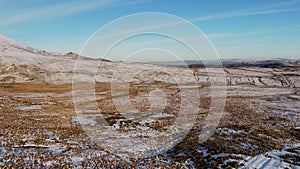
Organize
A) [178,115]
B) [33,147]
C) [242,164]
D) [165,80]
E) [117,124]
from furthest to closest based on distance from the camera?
[165,80], [178,115], [117,124], [33,147], [242,164]

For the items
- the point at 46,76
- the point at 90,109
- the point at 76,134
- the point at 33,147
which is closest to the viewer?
the point at 33,147

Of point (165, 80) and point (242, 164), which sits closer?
point (242, 164)

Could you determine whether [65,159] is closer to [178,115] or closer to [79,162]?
[79,162]

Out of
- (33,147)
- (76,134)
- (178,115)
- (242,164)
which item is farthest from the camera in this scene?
(178,115)

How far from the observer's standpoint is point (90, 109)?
33250 mm

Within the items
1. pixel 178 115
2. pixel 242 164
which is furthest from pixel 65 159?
pixel 178 115

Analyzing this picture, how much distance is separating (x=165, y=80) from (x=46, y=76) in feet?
134

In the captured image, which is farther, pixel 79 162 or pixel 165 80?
pixel 165 80

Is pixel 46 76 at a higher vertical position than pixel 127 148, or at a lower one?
higher

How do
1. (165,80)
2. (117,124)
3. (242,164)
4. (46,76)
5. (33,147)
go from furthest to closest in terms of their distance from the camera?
(165,80), (46,76), (117,124), (33,147), (242,164)

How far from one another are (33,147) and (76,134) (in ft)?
14.3

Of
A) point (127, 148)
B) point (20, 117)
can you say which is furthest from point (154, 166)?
point (20, 117)

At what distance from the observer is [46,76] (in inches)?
2926

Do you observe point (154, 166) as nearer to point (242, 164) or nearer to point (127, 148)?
point (127, 148)
